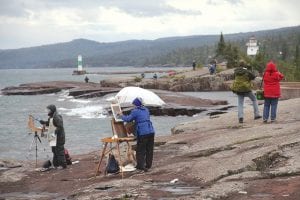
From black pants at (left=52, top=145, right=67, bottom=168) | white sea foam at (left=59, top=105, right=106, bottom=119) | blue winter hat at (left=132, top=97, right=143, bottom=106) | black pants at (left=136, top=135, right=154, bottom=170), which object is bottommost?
white sea foam at (left=59, top=105, right=106, bottom=119)

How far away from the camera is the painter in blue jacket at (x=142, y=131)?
555 inches

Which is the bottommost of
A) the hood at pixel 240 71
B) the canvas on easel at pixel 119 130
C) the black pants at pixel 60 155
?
the black pants at pixel 60 155

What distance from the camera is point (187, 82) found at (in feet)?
251

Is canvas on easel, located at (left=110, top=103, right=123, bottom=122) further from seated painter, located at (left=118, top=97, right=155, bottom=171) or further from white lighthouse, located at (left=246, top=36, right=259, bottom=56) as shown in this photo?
white lighthouse, located at (left=246, top=36, right=259, bottom=56)

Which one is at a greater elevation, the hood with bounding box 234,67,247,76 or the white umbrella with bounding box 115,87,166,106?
the hood with bounding box 234,67,247,76

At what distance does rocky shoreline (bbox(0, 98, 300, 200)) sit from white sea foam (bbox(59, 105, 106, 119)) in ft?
93.3

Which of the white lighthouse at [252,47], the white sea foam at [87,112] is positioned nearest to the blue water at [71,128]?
the white sea foam at [87,112]

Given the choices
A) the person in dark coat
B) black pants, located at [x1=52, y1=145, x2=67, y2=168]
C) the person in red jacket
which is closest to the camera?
the person in dark coat

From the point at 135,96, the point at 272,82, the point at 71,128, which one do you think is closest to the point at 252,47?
the point at 71,128

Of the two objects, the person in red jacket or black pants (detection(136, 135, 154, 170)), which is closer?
black pants (detection(136, 135, 154, 170))

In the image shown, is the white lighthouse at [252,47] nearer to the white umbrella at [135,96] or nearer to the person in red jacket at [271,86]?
the person in red jacket at [271,86]

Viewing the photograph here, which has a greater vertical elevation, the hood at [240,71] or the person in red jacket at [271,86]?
the hood at [240,71]

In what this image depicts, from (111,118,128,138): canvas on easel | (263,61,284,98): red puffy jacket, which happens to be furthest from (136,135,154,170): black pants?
(263,61,284,98): red puffy jacket

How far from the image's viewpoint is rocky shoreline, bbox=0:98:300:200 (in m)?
11.0
